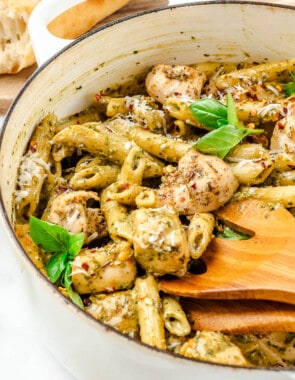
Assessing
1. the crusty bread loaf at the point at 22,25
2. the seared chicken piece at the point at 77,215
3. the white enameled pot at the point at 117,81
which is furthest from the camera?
the crusty bread loaf at the point at 22,25

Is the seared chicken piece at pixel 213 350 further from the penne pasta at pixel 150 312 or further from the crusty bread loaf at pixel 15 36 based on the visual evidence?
the crusty bread loaf at pixel 15 36

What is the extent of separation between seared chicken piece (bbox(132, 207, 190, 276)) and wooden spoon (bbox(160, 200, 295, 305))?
2.4 inches

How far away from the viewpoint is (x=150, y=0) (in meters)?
2.86

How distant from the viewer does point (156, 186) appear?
6.38ft

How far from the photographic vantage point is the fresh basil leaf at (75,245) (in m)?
1.63

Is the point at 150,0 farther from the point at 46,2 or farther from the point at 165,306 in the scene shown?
the point at 165,306

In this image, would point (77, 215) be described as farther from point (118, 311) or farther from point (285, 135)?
point (285, 135)

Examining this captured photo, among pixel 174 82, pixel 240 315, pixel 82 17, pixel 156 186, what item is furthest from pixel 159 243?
pixel 82 17

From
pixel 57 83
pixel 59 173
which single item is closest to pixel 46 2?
pixel 57 83

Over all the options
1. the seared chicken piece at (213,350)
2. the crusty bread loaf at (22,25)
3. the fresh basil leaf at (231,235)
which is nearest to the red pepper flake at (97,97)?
the crusty bread loaf at (22,25)


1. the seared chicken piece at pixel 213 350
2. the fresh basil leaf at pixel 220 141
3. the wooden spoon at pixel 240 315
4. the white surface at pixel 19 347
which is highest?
the fresh basil leaf at pixel 220 141

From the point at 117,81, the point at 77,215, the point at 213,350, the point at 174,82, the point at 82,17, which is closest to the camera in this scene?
the point at 213,350

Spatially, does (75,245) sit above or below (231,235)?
above

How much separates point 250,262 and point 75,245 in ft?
1.45
